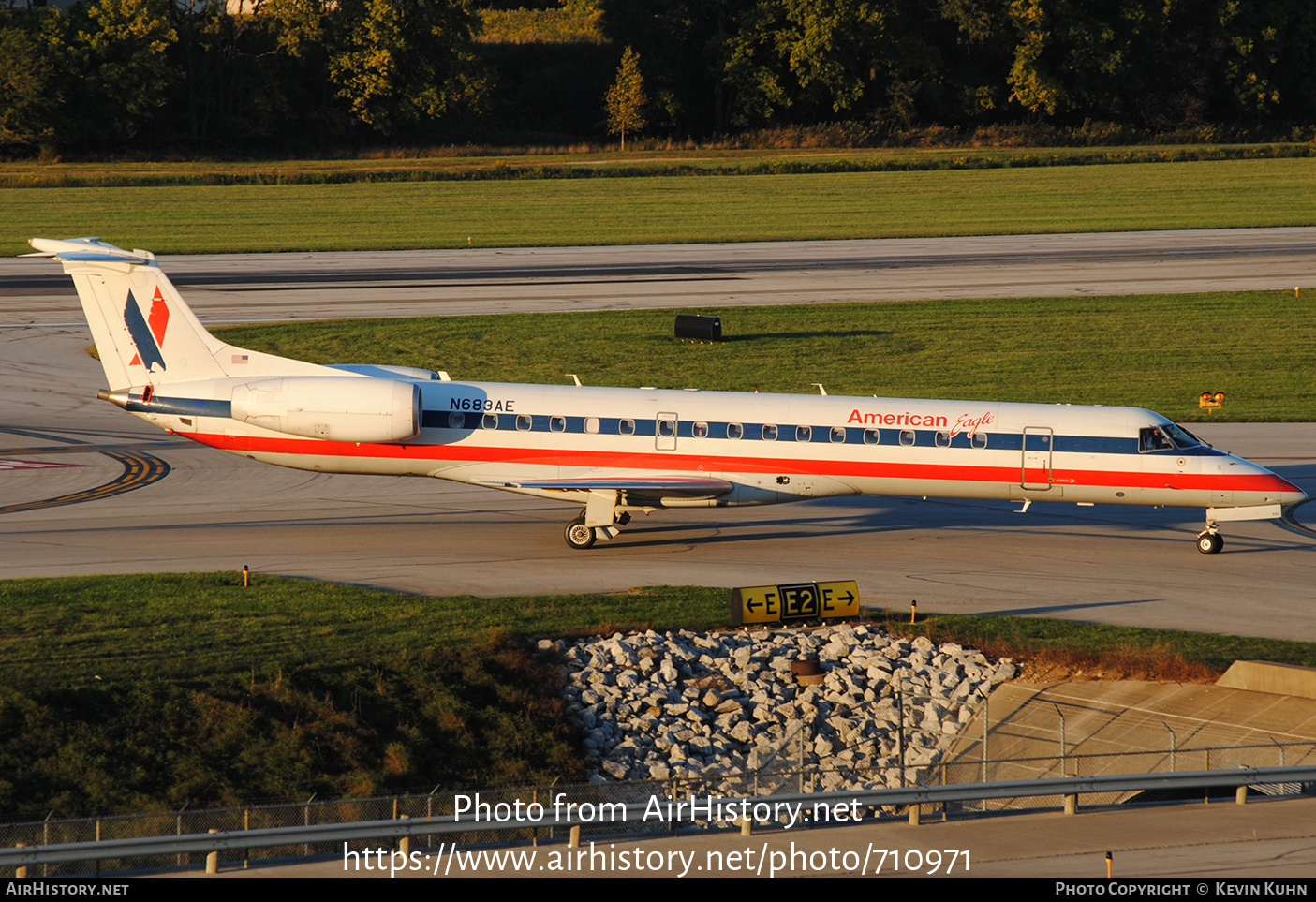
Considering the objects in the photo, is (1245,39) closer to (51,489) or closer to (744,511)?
(744,511)

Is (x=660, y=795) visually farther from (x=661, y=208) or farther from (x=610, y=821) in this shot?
(x=661, y=208)

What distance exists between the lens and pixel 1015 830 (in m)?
16.0

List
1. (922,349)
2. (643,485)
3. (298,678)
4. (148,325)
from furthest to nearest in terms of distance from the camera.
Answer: (922,349), (148,325), (643,485), (298,678)

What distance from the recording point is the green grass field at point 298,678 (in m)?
19.0

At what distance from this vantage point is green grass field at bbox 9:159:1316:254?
74.3 m

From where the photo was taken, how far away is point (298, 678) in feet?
68.8

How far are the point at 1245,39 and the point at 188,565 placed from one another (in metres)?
107

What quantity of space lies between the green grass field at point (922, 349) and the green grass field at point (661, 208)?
2054cm

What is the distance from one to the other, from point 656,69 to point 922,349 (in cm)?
6892

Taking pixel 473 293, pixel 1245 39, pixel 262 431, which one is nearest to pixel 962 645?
pixel 262 431

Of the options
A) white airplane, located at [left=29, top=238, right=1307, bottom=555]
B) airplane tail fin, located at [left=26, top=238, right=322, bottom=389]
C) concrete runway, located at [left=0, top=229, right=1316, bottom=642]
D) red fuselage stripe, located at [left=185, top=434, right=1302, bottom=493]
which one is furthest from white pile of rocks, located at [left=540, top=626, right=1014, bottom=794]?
airplane tail fin, located at [left=26, top=238, right=322, bottom=389]

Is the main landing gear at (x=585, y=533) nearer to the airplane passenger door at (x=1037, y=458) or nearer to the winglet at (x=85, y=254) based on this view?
the airplane passenger door at (x=1037, y=458)

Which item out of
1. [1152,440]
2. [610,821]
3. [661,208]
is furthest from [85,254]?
[661,208]

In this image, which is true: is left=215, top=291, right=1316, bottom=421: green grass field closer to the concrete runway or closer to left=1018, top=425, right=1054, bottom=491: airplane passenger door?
the concrete runway
